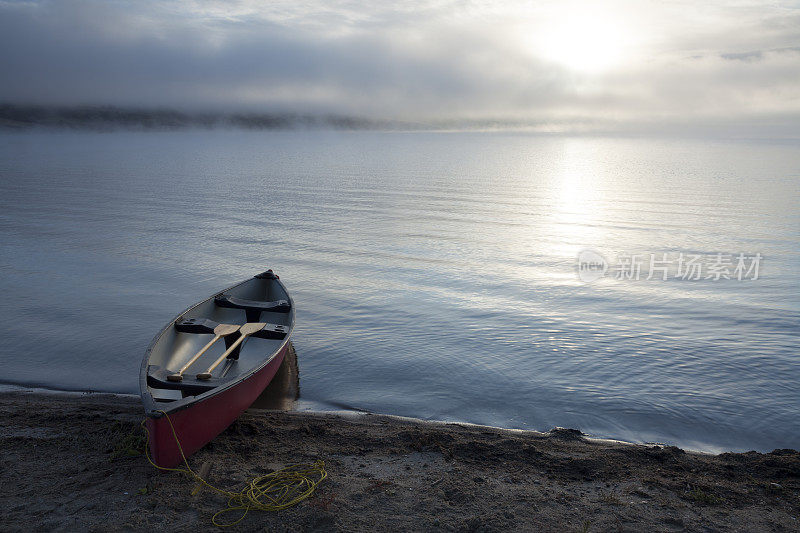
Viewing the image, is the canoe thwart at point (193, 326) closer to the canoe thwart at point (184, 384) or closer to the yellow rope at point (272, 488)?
the canoe thwart at point (184, 384)

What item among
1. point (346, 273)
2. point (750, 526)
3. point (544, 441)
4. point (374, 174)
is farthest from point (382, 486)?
point (374, 174)

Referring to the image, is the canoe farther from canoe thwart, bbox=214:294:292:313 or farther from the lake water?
the lake water

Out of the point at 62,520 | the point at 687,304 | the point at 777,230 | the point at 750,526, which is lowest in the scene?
the point at 62,520

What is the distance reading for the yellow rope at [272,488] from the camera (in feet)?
21.3

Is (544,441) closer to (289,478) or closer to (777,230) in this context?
(289,478)

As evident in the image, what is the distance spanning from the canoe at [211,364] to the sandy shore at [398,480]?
453 mm

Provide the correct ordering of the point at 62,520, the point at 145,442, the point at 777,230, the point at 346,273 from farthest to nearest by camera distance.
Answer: the point at 777,230, the point at 346,273, the point at 145,442, the point at 62,520

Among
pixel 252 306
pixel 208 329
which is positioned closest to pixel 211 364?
pixel 208 329

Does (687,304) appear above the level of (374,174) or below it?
below

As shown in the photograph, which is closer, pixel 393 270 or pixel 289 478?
pixel 289 478

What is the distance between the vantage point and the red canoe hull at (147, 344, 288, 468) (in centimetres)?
688

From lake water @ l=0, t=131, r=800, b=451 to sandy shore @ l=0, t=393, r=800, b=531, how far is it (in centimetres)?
154

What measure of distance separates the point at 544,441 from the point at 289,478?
377 centimetres

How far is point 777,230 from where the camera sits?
26.1 m
